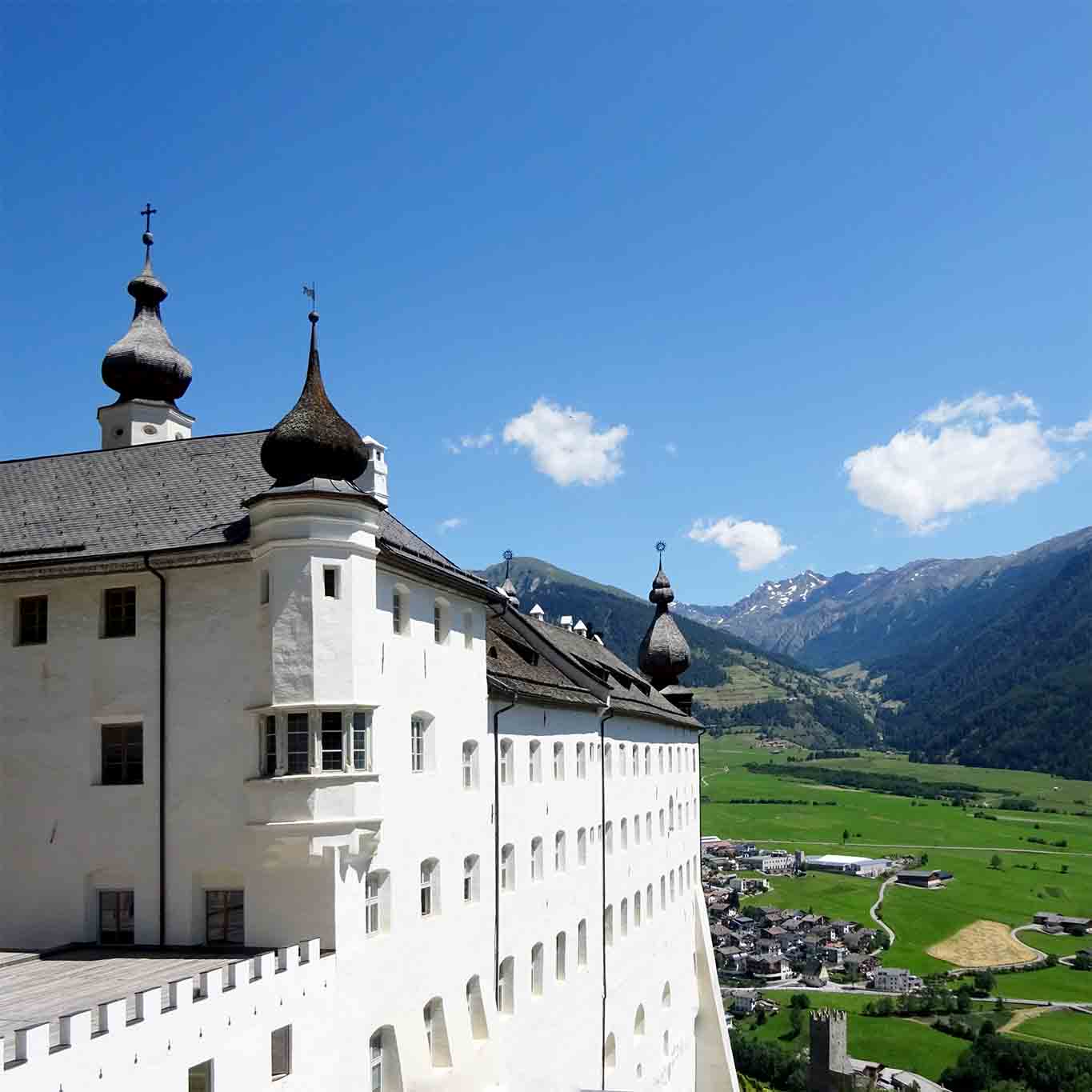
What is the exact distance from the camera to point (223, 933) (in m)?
23.2

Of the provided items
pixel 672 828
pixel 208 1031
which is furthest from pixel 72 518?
pixel 672 828

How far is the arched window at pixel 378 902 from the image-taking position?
24.4 metres

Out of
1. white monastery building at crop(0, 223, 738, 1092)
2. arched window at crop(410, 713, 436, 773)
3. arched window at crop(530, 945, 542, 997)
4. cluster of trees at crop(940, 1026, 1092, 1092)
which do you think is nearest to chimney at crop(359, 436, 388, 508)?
white monastery building at crop(0, 223, 738, 1092)

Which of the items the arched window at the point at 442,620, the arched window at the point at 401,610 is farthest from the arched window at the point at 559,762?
the arched window at the point at 401,610

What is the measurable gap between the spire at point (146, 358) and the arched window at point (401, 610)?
15.8 meters

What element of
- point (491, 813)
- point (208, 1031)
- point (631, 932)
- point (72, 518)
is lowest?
point (631, 932)

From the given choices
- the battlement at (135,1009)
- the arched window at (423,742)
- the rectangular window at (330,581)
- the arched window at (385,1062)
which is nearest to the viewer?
the battlement at (135,1009)

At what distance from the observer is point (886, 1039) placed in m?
127

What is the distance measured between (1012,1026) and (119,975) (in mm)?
133786

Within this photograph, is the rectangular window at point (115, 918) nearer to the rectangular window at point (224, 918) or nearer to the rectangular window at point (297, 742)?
the rectangular window at point (224, 918)

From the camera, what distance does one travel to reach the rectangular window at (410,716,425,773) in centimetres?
2661

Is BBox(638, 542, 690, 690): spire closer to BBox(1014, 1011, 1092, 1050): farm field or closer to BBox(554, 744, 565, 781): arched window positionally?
BBox(554, 744, 565, 781): arched window

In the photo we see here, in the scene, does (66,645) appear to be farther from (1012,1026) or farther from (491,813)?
(1012,1026)

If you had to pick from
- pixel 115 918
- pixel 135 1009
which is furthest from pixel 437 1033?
pixel 135 1009
